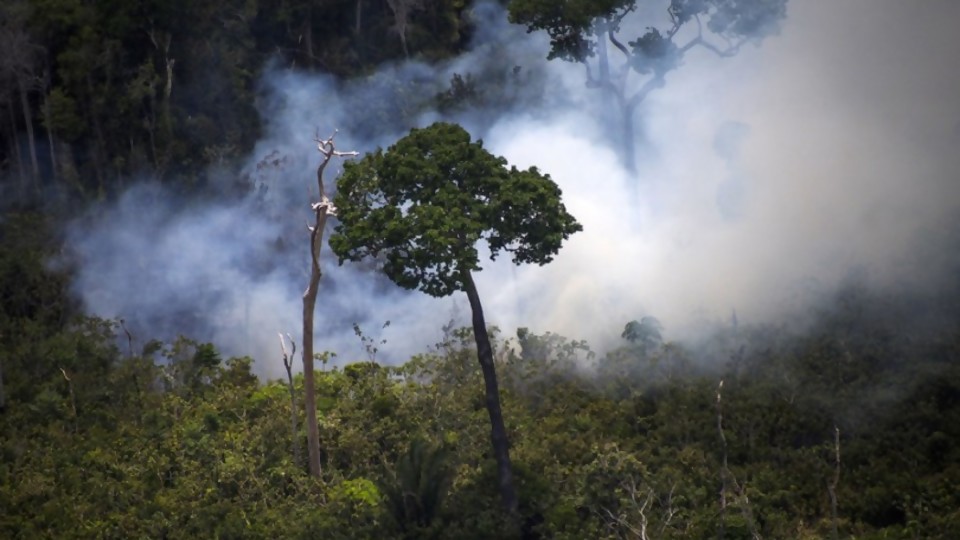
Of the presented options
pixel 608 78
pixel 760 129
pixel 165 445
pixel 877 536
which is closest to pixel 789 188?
pixel 760 129

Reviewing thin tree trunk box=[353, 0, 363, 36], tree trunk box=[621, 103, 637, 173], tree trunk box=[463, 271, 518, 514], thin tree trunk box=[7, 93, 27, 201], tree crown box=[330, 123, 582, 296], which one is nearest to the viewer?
tree crown box=[330, 123, 582, 296]

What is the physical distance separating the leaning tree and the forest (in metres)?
0.05

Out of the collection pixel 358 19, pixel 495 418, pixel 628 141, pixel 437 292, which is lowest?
pixel 495 418

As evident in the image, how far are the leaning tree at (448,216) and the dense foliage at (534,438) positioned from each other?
1.68 metres

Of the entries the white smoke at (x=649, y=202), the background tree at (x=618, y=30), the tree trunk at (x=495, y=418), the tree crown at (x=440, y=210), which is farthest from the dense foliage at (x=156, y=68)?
the tree trunk at (x=495, y=418)

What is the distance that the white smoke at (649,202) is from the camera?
36344 millimetres

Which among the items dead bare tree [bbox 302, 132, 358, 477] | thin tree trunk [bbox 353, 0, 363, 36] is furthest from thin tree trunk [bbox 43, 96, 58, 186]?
dead bare tree [bbox 302, 132, 358, 477]

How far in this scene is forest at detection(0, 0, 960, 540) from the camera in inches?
1192

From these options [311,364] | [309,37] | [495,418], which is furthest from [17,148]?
[495,418]

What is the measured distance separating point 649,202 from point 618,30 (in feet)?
12.4

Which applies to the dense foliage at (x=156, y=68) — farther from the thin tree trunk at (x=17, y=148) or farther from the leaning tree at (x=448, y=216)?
the leaning tree at (x=448, y=216)

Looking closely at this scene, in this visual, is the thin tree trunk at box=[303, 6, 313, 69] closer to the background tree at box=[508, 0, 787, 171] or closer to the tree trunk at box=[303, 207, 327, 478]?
the background tree at box=[508, 0, 787, 171]

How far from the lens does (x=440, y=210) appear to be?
29.8 metres

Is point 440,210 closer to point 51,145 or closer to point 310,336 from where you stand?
point 310,336
